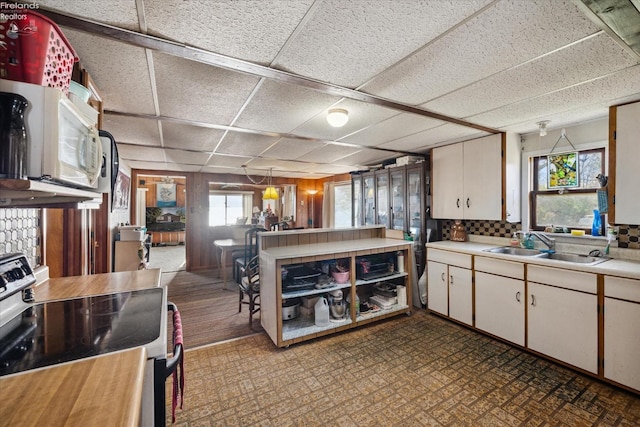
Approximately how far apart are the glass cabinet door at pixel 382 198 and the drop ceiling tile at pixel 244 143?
208 cm

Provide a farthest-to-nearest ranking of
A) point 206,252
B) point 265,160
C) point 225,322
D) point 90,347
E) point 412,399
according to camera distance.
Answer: point 206,252
point 265,160
point 225,322
point 412,399
point 90,347

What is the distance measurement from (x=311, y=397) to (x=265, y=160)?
3687mm

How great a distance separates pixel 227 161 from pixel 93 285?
11.0 feet

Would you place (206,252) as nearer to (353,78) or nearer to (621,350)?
(353,78)

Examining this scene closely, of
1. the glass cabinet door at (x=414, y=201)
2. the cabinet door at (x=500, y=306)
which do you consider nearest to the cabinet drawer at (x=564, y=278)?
the cabinet door at (x=500, y=306)

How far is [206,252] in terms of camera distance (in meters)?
6.13

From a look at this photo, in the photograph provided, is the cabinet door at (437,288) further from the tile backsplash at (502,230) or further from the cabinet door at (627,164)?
the cabinet door at (627,164)

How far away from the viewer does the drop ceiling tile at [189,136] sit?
→ 2795mm

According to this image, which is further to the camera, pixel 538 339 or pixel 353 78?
pixel 538 339

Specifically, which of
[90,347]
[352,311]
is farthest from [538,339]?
[90,347]

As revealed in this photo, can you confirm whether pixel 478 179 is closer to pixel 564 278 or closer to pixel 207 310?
pixel 564 278

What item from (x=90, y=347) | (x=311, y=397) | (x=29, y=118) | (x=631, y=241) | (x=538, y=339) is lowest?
(x=311, y=397)

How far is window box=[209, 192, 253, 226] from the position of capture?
37.2 feet

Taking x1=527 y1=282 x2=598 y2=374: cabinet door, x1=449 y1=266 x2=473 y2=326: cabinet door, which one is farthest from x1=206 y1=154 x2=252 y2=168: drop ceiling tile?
x1=527 y1=282 x2=598 y2=374: cabinet door
